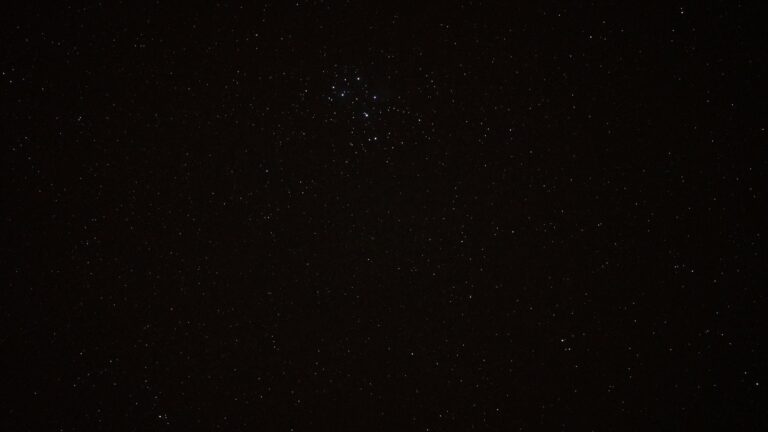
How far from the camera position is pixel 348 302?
0.43 m

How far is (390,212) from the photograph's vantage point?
42cm

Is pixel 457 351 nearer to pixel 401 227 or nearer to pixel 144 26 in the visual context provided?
pixel 401 227

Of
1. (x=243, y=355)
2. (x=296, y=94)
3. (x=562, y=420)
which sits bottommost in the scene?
(x=562, y=420)

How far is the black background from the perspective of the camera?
403mm

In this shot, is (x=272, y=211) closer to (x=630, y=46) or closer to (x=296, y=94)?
(x=296, y=94)

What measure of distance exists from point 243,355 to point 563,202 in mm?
255

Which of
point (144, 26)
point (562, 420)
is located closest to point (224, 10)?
point (144, 26)

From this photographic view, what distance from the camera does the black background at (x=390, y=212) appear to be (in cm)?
40

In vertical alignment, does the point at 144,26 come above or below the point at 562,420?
above

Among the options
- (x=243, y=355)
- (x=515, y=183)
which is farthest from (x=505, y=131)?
(x=243, y=355)

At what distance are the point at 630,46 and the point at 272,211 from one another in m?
0.27

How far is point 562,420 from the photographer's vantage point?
434mm

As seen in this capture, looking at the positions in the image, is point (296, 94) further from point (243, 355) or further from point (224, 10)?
point (243, 355)

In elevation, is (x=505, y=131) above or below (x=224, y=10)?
below
